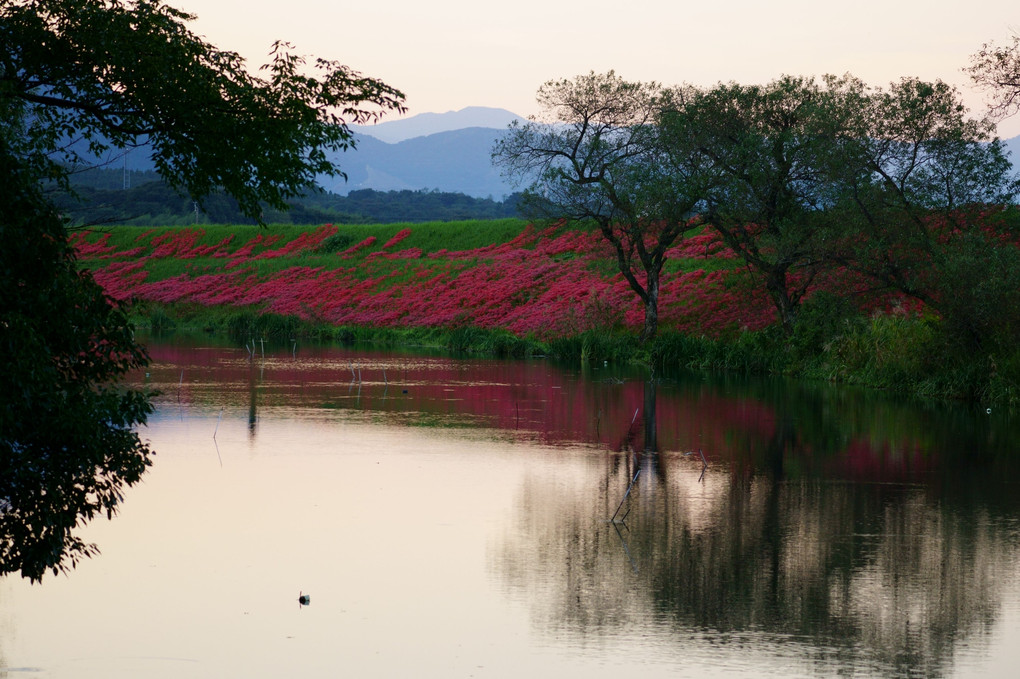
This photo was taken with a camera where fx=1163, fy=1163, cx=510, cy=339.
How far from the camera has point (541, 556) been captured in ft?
39.5

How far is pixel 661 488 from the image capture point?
16.1 meters

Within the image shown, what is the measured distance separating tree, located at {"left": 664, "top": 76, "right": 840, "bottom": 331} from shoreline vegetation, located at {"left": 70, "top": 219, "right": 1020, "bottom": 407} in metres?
1.31

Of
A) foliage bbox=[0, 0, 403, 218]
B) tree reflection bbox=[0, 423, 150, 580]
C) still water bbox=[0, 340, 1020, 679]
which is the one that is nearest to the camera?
still water bbox=[0, 340, 1020, 679]

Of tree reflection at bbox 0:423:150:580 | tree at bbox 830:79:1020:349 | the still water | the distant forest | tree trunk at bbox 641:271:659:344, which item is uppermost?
the distant forest

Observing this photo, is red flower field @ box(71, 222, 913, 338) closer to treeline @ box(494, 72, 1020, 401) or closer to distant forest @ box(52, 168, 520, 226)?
treeline @ box(494, 72, 1020, 401)

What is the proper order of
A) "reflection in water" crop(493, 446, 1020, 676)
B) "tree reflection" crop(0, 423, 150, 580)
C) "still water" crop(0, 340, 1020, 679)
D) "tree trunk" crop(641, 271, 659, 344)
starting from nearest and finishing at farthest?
"still water" crop(0, 340, 1020, 679) → "tree reflection" crop(0, 423, 150, 580) → "reflection in water" crop(493, 446, 1020, 676) → "tree trunk" crop(641, 271, 659, 344)

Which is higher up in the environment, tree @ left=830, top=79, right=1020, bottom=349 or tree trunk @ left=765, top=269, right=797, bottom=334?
tree @ left=830, top=79, right=1020, bottom=349

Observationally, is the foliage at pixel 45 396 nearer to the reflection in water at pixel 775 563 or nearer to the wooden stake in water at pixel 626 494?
the reflection in water at pixel 775 563

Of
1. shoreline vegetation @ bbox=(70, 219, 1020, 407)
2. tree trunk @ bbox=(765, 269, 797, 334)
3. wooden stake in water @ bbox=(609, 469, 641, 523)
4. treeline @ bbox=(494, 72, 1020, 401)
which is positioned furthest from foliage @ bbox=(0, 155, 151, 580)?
tree trunk @ bbox=(765, 269, 797, 334)

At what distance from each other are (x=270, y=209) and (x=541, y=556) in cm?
12667

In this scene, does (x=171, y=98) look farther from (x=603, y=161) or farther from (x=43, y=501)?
(x=603, y=161)

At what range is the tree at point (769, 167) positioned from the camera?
3691cm

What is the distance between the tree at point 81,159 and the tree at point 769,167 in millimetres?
25045

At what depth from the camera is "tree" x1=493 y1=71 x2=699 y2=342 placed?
42562 millimetres
